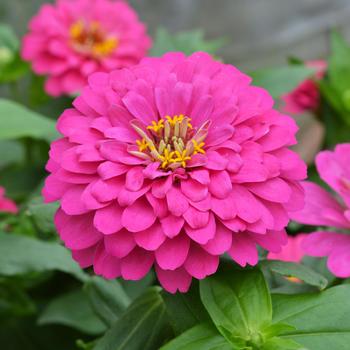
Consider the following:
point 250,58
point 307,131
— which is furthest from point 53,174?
point 250,58

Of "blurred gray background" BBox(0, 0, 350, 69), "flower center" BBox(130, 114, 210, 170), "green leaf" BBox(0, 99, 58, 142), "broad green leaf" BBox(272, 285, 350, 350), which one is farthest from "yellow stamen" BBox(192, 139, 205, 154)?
"blurred gray background" BBox(0, 0, 350, 69)

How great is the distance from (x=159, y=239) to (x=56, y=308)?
360 millimetres

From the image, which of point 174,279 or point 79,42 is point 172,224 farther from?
point 79,42

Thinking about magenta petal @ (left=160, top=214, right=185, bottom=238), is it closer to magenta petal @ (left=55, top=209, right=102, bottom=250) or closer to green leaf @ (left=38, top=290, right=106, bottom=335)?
magenta petal @ (left=55, top=209, right=102, bottom=250)

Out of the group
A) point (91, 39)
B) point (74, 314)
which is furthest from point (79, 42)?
point (74, 314)

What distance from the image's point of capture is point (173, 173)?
409 mm

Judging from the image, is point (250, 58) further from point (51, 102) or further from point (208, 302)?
point (208, 302)

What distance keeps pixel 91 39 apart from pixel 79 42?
0.05 ft

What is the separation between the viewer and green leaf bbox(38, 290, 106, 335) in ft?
2.20

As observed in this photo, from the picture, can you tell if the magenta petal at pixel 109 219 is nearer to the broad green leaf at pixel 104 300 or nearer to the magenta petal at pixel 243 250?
the magenta petal at pixel 243 250

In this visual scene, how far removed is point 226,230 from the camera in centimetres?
38

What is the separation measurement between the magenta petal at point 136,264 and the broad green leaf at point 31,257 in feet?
0.63

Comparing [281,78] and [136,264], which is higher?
[281,78]

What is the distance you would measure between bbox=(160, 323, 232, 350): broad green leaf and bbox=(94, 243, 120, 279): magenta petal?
0.05 metres
